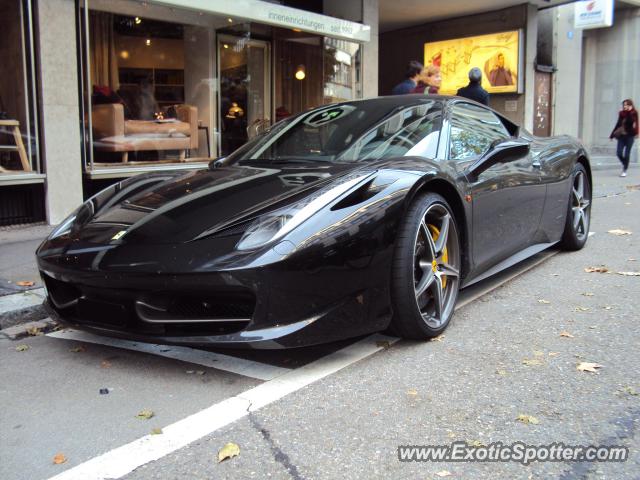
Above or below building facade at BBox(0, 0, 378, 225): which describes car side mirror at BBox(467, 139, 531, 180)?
below

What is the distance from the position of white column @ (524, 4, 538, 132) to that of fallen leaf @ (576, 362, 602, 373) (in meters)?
13.3

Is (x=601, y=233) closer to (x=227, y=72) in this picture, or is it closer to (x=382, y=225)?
(x=382, y=225)

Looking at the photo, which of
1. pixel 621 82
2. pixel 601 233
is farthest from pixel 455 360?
pixel 621 82

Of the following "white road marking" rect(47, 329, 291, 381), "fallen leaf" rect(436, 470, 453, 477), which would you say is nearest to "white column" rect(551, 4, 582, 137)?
"white road marking" rect(47, 329, 291, 381)

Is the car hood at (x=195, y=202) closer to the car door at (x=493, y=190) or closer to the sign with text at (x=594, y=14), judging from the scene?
the car door at (x=493, y=190)

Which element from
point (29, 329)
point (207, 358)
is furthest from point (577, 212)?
point (29, 329)

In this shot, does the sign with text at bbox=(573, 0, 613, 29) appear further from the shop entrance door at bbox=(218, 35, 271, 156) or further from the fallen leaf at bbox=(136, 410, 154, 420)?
the fallen leaf at bbox=(136, 410, 154, 420)

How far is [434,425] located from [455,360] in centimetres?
77

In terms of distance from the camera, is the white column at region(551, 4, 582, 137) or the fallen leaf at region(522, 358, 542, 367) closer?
the fallen leaf at region(522, 358, 542, 367)

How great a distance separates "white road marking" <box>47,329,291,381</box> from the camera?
3.17 metres

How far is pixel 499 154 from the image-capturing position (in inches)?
164

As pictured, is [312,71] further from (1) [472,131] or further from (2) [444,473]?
(2) [444,473]

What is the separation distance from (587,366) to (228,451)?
1.91 m

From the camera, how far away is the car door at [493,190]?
4027mm
